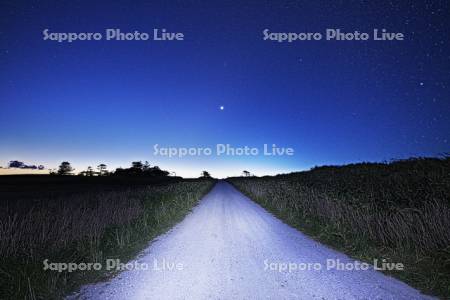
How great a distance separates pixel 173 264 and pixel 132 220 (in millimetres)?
5379

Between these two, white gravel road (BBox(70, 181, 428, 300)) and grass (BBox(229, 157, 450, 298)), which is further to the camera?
grass (BBox(229, 157, 450, 298))

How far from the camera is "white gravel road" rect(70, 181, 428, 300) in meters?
4.29

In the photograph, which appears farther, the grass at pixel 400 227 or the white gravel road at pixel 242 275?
the grass at pixel 400 227

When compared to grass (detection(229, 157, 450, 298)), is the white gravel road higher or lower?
lower

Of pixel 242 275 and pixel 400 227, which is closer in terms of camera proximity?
pixel 242 275

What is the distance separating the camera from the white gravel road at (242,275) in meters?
4.29

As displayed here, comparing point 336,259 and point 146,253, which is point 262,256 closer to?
point 336,259

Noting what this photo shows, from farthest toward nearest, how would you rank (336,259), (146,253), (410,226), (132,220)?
(132,220)
(410,226)
(146,253)
(336,259)

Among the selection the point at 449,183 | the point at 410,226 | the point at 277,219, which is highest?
the point at 449,183

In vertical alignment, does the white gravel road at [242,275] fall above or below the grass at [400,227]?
below

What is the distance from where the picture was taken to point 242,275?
5.08 metres

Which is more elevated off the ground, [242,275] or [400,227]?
[400,227]

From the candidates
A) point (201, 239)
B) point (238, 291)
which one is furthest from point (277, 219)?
point (238, 291)

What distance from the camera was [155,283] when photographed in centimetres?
468
